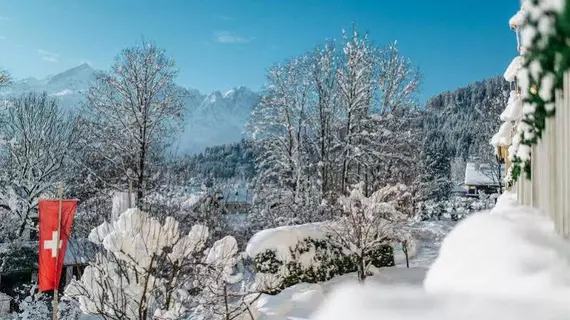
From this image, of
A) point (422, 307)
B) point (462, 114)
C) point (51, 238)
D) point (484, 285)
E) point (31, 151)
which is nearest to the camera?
point (422, 307)

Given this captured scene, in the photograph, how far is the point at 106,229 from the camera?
286 inches

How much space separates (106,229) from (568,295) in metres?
7.41

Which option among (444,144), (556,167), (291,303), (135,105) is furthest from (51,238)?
(444,144)

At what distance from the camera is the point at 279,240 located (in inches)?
410

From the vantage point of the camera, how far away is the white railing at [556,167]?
1185 mm

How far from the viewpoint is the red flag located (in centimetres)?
786

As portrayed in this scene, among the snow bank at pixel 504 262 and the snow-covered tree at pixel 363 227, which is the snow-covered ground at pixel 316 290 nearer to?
the snow-covered tree at pixel 363 227

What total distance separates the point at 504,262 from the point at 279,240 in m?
9.69

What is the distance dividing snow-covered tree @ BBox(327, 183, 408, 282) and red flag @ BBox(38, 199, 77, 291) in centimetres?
589

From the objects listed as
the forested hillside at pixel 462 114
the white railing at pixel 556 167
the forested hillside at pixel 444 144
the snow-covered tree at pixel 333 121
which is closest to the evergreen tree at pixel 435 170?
the forested hillside at pixel 444 144

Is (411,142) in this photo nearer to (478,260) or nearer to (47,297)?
(47,297)

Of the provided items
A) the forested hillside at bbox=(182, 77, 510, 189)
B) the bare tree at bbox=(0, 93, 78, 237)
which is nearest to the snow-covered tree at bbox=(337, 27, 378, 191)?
the bare tree at bbox=(0, 93, 78, 237)

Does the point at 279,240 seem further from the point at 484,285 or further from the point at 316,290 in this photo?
the point at 484,285

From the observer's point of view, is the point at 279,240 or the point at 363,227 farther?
the point at 363,227
